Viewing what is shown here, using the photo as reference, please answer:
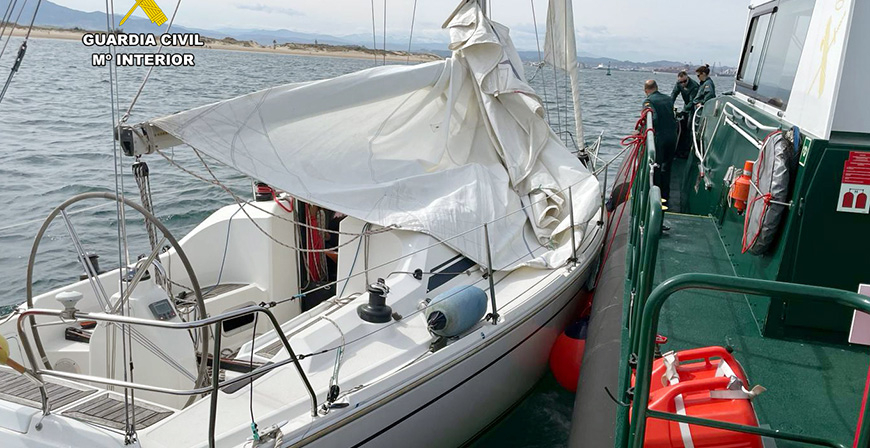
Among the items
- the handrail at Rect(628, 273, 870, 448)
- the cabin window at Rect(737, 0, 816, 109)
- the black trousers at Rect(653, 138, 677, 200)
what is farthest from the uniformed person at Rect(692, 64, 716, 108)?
the handrail at Rect(628, 273, 870, 448)

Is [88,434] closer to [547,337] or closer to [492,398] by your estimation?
[492,398]

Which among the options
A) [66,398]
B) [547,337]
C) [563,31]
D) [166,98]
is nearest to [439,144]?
[547,337]

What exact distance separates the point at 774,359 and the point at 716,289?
5.65 ft

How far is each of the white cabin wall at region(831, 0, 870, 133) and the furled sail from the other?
169 inches

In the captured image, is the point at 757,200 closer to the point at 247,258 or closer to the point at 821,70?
the point at 821,70

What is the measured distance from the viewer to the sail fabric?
178 inches

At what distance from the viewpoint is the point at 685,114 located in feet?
35.2

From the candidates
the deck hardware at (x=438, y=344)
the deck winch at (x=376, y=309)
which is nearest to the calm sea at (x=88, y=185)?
the deck hardware at (x=438, y=344)

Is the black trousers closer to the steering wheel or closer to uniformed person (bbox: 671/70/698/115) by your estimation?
uniformed person (bbox: 671/70/698/115)

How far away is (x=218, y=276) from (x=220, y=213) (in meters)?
0.60

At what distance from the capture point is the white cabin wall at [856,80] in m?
3.36

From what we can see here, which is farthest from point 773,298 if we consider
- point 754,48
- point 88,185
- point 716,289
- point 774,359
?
point 88,185

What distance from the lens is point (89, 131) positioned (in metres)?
15.8

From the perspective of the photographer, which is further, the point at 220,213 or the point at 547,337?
the point at 220,213
